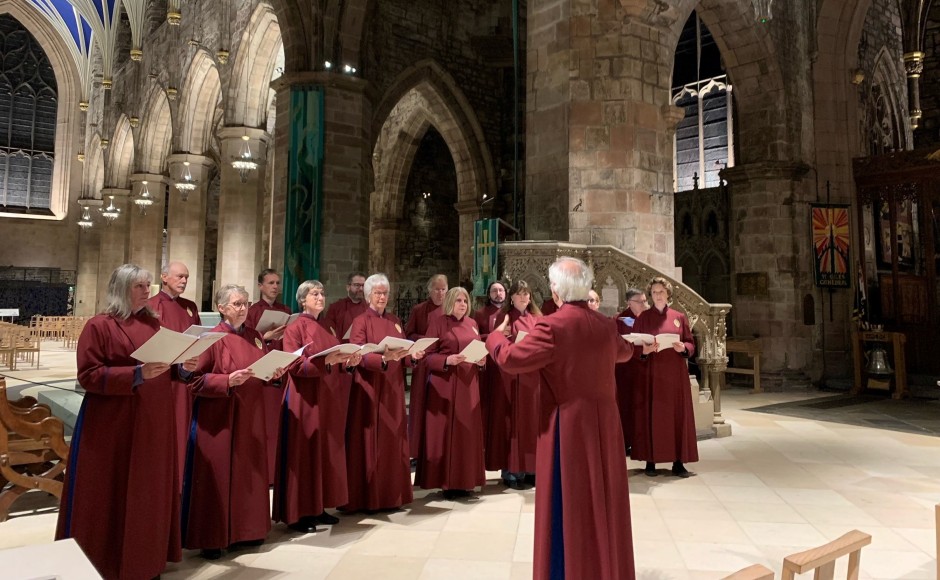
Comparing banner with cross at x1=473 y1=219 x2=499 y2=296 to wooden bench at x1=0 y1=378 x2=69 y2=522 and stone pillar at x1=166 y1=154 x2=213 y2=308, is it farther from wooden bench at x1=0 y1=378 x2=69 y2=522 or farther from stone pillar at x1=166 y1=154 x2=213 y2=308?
stone pillar at x1=166 y1=154 x2=213 y2=308

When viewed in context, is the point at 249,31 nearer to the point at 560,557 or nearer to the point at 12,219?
the point at 560,557

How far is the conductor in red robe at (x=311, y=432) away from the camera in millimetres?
3779

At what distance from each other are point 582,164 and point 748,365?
6769mm

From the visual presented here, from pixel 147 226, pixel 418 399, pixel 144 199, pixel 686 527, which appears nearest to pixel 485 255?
pixel 418 399

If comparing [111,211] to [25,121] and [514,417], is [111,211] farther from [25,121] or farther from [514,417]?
[514,417]

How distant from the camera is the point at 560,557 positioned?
254 cm

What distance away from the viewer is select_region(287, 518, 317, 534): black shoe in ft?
12.5

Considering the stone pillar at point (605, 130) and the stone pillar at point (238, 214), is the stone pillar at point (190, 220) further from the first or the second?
the stone pillar at point (605, 130)

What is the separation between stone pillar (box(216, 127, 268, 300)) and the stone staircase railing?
9.46 m

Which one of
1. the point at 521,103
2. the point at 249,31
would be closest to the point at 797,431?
the point at 521,103

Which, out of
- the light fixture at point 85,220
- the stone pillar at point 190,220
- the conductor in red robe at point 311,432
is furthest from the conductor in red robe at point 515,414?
the light fixture at point 85,220

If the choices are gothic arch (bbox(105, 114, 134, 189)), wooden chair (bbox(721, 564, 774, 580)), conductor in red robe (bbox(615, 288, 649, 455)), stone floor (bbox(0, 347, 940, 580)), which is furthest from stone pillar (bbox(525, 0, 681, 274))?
gothic arch (bbox(105, 114, 134, 189))

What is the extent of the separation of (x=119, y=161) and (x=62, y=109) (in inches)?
244

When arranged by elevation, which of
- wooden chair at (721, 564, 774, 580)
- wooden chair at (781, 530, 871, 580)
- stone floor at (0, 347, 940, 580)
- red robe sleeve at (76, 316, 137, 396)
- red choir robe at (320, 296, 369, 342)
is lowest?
stone floor at (0, 347, 940, 580)
